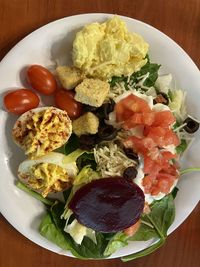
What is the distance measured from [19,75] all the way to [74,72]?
0.18m

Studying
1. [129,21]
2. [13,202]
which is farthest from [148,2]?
[13,202]

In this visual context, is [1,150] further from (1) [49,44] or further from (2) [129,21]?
(2) [129,21]

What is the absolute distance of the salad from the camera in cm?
173

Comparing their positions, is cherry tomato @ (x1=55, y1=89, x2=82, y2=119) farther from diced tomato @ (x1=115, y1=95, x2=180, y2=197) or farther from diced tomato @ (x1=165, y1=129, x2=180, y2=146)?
diced tomato @ (x1=165, y1=129, x2=180, y2=146)

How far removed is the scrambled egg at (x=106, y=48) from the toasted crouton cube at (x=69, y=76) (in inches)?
0.8

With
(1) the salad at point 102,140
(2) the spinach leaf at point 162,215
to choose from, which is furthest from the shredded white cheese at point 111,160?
(2) the spinach leaf at point 162,215

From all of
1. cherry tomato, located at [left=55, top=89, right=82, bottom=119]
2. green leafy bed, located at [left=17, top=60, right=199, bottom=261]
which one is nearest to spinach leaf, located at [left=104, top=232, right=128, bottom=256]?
green leafy bed, located at [left=17, top=60, right=199, bottom=261]

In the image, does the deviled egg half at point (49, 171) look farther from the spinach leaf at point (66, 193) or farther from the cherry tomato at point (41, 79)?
the cherry tomato at point (41, 79)

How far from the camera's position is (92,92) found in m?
1.72

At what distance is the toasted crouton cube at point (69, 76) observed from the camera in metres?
1.74

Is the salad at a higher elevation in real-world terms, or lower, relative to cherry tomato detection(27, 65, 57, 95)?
lower

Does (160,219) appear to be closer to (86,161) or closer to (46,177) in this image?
(86,161)

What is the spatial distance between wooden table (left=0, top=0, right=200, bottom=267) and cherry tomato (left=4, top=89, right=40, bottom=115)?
171 mm

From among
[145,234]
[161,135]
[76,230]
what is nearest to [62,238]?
[76,230]
